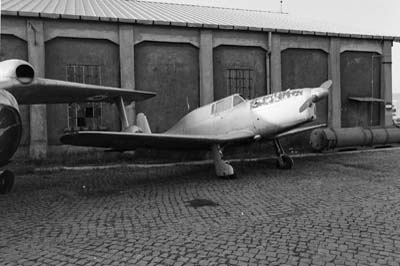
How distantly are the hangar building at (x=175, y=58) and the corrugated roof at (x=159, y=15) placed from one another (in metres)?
0.05

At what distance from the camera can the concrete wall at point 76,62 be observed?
13781 mm

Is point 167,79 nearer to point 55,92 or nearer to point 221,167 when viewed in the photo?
point 221,167

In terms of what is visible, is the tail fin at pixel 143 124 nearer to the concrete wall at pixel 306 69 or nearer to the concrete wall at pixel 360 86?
the concrete wall at pixel 306 69

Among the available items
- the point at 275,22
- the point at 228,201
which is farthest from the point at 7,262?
the point at 275,22

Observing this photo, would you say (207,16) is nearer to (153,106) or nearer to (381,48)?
(153,106)

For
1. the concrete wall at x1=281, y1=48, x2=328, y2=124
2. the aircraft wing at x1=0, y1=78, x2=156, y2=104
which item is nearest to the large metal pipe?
the concrete wall at x1=281, y1=48, x2=328, y2=124

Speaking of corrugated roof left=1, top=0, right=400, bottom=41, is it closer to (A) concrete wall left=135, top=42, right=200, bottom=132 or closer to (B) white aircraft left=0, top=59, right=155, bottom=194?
(A) concrete wall left=135, top=42, right=200, bottom=132

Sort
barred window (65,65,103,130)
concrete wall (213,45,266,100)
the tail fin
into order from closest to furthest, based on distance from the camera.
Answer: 1. the tail fin
2. barred window (65,65,103,130)
3. concrete wall (213,45,266,100)

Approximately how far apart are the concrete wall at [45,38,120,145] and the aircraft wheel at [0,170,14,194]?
614 cm

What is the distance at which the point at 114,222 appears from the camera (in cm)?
537

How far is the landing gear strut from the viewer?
29.6 ft

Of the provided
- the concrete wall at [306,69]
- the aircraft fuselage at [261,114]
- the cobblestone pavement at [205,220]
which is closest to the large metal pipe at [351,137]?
the concrete wall at [306,69]

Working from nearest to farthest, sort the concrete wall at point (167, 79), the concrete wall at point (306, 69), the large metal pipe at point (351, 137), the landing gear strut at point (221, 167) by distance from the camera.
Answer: the landing gear strut at point (221, 167) < the large metal pipe at point (351, 137) < the concrete wall at point (167, 79) < the concrete wall at point (306, 69)

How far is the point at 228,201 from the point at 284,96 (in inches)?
157
